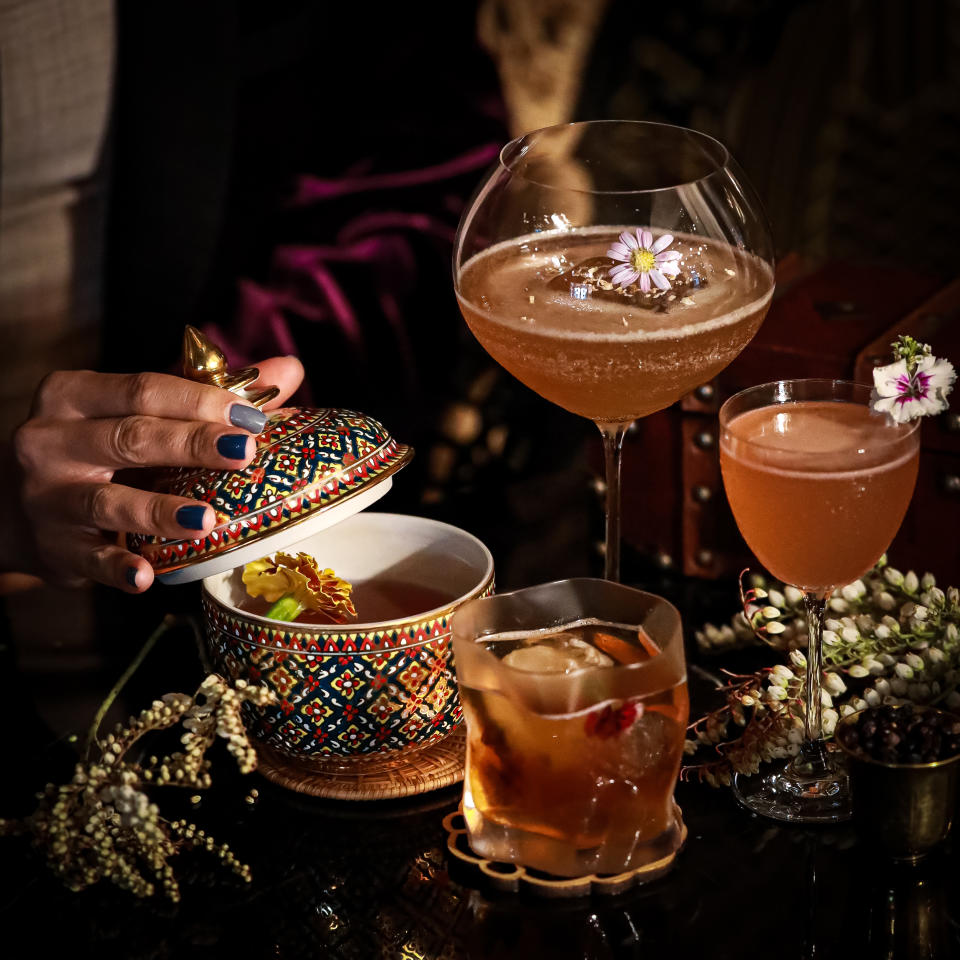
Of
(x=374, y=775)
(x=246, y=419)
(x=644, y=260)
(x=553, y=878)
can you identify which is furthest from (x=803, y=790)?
(x=246, y=419)

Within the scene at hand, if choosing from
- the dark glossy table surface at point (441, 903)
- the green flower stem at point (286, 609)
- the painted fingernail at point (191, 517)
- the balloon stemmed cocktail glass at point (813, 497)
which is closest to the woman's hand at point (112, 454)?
the painted fingernail at point (191, 517)

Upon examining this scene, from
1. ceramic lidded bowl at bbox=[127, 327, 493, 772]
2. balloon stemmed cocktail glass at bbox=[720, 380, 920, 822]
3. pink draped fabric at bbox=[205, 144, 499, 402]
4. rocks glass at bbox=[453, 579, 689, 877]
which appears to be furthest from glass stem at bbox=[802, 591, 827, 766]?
pink draped fabric at bbox=[205, 144, 499, 402]

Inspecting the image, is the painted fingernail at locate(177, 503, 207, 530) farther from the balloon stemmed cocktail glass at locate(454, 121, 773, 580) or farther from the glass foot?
the glass foot

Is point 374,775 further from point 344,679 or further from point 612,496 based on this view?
point 612,496

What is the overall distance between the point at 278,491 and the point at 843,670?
53cm

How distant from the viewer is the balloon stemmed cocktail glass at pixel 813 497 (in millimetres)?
932

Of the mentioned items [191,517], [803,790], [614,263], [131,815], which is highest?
[614,263]

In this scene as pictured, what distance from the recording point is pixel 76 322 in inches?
100

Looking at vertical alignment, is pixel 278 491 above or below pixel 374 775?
above

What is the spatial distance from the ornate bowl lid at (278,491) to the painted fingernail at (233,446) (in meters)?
0.01

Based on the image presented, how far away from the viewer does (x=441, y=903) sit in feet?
2.91

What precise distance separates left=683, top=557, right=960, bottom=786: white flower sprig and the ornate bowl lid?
36 cm

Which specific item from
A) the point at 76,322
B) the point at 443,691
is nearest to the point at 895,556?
the point at 443,691

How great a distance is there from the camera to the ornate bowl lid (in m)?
0.98
